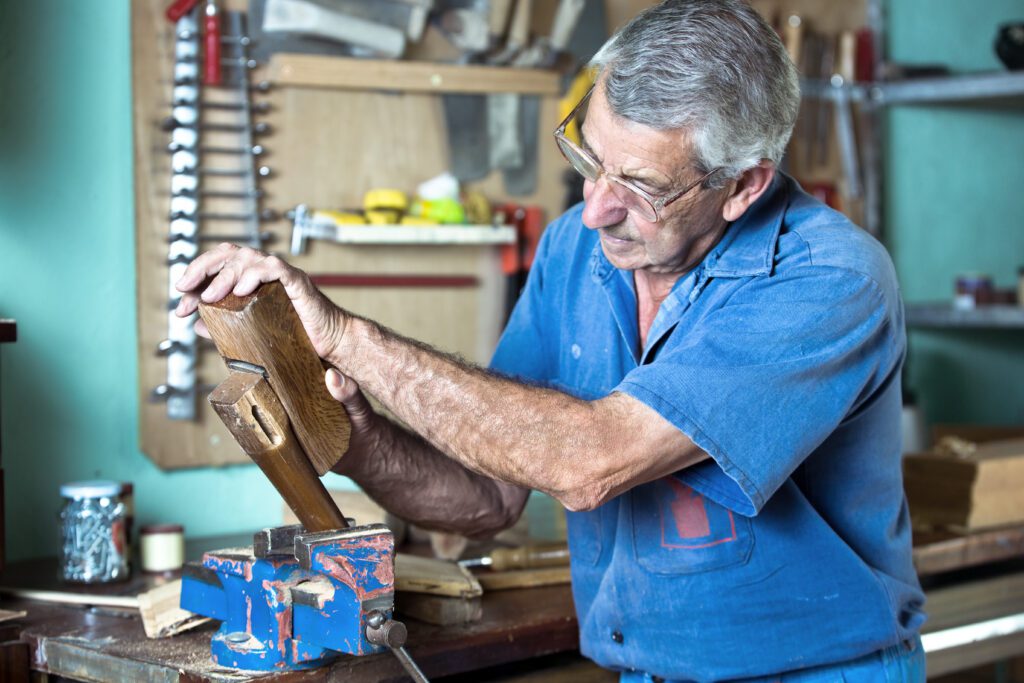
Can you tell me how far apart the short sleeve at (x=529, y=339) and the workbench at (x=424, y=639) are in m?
0.41

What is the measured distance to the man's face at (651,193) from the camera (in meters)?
1.65

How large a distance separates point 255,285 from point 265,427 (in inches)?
7.1

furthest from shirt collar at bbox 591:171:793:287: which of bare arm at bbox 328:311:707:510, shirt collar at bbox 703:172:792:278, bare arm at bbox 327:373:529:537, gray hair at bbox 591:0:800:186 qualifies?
bare arm at bbox 327:373:529:537

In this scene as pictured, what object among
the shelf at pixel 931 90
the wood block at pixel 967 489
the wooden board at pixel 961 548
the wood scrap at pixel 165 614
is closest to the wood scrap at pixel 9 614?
the wood scrap at pixel 165 614

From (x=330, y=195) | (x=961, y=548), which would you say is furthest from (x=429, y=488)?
(x=961, y=548)

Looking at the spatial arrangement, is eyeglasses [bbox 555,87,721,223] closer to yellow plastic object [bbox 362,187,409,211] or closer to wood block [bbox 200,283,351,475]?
wood block [bbox 200,283,351,475]

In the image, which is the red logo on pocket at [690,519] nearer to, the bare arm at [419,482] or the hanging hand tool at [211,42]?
the bare arm at [419,482]

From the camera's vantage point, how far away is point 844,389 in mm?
1590

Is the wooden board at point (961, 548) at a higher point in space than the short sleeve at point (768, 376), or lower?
lower

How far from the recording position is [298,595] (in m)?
1.65

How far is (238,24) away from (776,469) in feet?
5.72

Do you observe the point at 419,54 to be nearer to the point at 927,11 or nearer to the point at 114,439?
the point at 114,439

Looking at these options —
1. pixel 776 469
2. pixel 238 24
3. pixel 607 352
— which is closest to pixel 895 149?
pixel 238 24

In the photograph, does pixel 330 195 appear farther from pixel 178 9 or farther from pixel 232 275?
pixel 232 275
